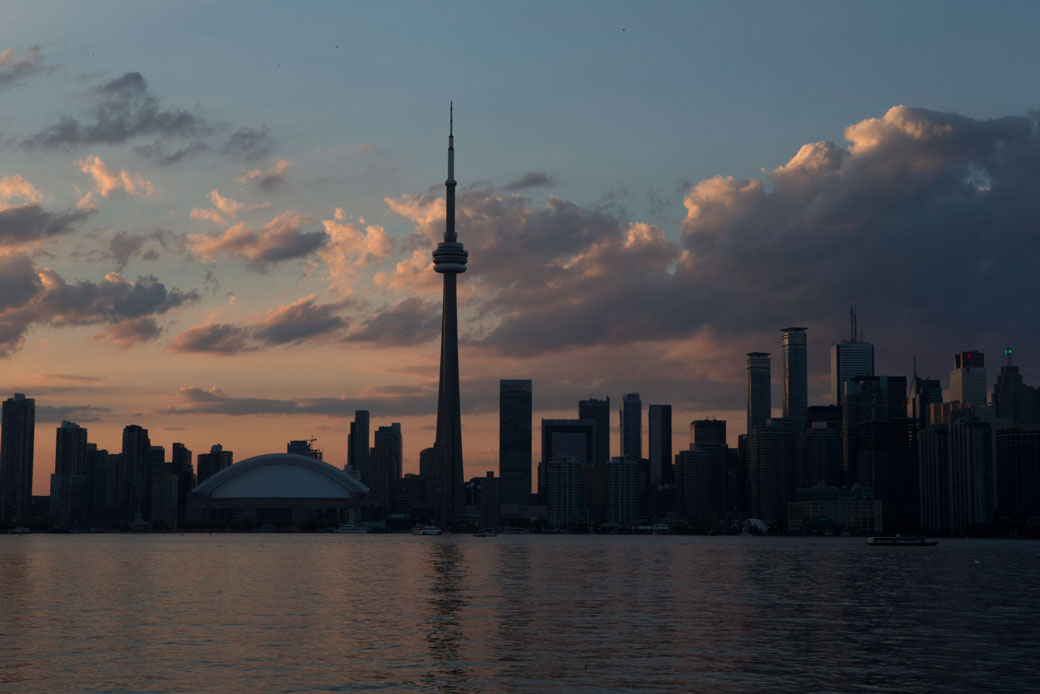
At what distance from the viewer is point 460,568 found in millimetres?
157375

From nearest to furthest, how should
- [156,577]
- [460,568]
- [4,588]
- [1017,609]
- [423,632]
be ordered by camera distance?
[423,632] → [1017,609] → [4,588] → [156,577] → [460,568]

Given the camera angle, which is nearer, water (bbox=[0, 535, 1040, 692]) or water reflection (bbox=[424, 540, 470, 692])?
water reflection (bbox=[424, 540, 470, 692])

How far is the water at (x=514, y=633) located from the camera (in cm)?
5500

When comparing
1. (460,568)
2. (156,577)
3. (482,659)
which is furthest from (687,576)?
(482,659)

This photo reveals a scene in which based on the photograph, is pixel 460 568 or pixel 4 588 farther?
pixel 460 568

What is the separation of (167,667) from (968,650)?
4315 cm

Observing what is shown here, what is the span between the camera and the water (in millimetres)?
55000

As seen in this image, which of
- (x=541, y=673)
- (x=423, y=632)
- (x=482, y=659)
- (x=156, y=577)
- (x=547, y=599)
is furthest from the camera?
(x=156, y=577)

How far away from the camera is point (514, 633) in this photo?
2872 inches

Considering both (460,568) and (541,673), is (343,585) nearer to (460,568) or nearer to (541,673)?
(460,568)

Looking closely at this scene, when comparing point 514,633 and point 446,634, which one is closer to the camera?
point 446,634

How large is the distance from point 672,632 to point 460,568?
85957mm

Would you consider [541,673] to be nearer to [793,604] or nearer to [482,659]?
[482,659]

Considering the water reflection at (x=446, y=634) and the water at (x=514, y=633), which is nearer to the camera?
the water reflection at (x=446, y=634)
